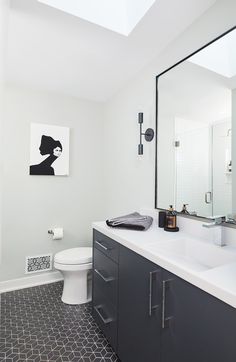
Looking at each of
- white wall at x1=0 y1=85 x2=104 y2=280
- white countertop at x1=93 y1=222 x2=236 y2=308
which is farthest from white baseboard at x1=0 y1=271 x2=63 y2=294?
white countertop at x1=93 y1=222 x2=236 y2=308

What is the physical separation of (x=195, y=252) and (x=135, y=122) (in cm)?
146

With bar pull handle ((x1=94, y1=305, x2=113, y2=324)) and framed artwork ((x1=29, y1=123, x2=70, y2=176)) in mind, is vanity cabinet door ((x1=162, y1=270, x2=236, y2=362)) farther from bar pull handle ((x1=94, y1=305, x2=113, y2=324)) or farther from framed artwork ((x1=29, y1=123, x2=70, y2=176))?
framed artwork ((x1=29, y1=123, x2=70, y2=176))

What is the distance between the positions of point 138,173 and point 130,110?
725mm

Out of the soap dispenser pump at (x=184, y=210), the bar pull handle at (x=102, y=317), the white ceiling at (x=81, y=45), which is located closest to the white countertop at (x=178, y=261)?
the soap dispenser pump at (x=184, y=210)

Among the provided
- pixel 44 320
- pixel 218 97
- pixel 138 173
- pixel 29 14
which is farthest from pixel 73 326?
pixel 29 14

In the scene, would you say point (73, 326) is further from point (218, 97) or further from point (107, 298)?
point (218, 97)

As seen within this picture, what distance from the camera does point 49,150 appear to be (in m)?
2.62

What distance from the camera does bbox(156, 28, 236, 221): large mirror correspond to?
1368 mm

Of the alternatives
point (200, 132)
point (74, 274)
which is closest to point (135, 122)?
point (200, 132)

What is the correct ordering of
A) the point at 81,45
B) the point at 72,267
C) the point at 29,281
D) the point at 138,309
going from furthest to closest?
1. the point at 29,281
2. the point at 72,267
3. the point at 81,45
4. the point at 138,309

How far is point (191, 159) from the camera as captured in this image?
167 centimetres

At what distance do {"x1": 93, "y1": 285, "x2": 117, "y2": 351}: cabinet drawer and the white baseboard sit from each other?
3.27ft

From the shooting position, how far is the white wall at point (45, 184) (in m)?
2.46

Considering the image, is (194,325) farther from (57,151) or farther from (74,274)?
(57,151)
